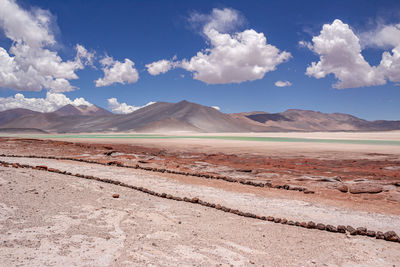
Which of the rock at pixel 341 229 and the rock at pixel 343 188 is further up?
the rock at pixel 343 188

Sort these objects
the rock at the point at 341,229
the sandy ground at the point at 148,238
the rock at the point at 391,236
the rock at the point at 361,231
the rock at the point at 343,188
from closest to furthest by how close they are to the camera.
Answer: the sandy ground at the point at 148,238, the rock at the point at 391,236, the rock at the point at 361,231, the rock at the point at 341,229, the rock at the point at 343,188

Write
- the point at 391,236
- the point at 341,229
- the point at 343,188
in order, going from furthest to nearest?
the point at 343,188 < the point at 341,229 < the point at 391,236

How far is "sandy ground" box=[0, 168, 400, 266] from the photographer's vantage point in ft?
18.4

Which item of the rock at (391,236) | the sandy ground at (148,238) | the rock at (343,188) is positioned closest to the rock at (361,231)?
the sandy ground at (148,238)

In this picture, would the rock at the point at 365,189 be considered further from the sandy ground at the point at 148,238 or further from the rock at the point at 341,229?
the sandy ground at the point at 148,238

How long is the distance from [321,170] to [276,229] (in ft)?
41.4

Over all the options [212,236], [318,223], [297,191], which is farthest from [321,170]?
[212,236]

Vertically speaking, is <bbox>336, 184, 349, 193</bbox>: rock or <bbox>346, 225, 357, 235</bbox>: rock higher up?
<bbox>336, 184, 349, 193</bbox>: rock

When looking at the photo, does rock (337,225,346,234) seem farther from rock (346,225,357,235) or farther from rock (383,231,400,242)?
rock (383,231,400,242)

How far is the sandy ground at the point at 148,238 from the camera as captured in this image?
18.4ft

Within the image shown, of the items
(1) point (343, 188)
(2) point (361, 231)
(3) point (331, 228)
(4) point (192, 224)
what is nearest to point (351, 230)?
(2) point (361, 231)

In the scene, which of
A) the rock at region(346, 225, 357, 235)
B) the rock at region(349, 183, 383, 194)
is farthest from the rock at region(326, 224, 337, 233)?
the rock at region(349, 183, 383, 194)

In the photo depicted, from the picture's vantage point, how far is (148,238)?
6625 millimetres

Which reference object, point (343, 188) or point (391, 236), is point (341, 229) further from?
point (343, 188)
